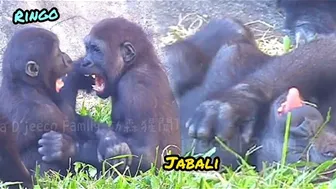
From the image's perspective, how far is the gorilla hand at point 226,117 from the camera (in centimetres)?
138

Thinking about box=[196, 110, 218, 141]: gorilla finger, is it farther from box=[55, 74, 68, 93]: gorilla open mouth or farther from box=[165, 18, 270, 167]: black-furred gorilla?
box=[55, 74, 68, 93]: gorilla open mouth

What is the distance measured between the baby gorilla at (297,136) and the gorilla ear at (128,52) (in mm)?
243

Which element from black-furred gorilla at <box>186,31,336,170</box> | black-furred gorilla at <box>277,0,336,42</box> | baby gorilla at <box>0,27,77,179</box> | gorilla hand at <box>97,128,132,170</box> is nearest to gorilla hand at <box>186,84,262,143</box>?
black-furred gorilla at <box>186,31,336,170</box>

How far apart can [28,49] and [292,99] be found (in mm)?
414

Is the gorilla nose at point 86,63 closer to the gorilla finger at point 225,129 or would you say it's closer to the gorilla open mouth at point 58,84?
the gorilla open mouth at point 58,84

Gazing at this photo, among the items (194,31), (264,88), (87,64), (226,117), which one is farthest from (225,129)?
(194,31)

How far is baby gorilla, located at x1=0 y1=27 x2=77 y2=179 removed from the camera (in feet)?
4.47

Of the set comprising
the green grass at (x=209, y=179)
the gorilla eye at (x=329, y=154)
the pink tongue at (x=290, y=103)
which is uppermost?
the pink tongue at (x=290, y=103)

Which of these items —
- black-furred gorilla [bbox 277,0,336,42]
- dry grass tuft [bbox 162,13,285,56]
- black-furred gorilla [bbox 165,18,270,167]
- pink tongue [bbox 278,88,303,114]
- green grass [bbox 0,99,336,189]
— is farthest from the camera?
black-furred gorilla [bbox 277,0,336,42]

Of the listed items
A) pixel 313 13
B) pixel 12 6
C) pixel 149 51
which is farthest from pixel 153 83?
pixel 313 13

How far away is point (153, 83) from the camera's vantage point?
1419mm

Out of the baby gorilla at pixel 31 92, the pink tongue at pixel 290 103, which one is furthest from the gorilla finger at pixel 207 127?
the baby gorilla at pixel 31 92

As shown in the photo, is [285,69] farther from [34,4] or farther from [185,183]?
[34,4]

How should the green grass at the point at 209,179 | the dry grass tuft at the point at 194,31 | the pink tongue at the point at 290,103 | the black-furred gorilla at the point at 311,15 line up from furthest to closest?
the black-furred gorilla at the point at 311,15
the dry grass tuft at the point at 194,31
the pink tongue at the point at 290,103
the green grass at the point at 209,179
